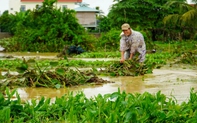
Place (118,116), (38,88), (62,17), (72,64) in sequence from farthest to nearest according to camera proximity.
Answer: (62,17) → (72,64) → (38,88) → (118,116)

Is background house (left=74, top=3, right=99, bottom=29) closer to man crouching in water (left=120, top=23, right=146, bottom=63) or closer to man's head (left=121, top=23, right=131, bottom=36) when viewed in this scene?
man crouching in water (left=120, top=23, right=146, bottom=63)

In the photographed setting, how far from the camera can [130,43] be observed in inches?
474

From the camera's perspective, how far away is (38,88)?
933 cm

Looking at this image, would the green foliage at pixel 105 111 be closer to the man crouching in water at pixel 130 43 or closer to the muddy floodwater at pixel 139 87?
the muddy floodwater at pixel 139 87

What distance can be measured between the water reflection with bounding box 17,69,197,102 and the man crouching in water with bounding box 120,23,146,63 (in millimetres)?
809

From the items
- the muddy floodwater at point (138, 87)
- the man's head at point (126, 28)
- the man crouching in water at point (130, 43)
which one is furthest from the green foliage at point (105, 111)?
the man crouching in water at point (130, 43)

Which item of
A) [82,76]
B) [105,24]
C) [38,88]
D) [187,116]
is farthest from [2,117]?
[105,24]

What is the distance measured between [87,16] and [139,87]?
43636 millimetres

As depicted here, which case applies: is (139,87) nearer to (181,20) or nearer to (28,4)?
(181,20)

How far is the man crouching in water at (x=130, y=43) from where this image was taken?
39.1ft

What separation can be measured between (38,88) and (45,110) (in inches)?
140

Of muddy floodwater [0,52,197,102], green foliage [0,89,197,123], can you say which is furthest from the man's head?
green foliage [0,89,197,123]

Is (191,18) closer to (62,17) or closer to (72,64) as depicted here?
(62,17)

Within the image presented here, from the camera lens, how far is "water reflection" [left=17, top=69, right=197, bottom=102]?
332 inches
